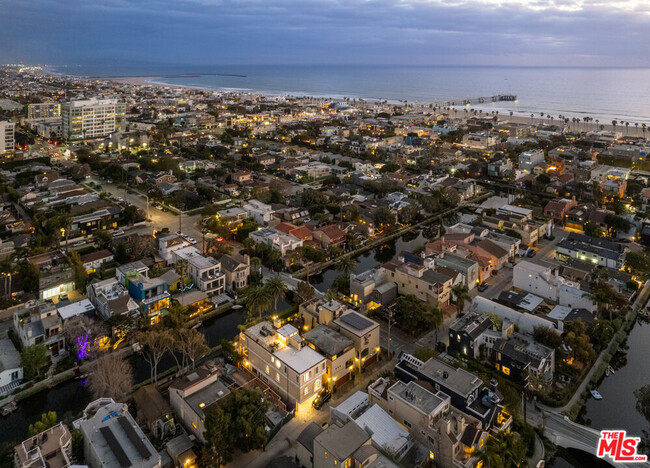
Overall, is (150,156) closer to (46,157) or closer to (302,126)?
(46,157)

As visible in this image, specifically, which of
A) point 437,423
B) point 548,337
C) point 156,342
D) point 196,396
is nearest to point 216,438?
point 196,396

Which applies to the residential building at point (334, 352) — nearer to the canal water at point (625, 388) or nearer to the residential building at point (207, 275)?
the residential building at point (207, 275)

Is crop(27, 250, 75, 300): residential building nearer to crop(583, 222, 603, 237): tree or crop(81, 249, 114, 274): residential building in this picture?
crop(81, 249, 114, 274): residential building

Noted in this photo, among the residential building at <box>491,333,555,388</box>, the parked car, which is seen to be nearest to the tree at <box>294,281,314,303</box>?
the parked car

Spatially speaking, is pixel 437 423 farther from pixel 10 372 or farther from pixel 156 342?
pixel 10 372

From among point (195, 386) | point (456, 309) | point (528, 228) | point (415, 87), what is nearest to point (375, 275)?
point (456, 309)

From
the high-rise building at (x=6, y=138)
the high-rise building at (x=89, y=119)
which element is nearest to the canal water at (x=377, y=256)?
the high-rise building at (x=6, y=138)
